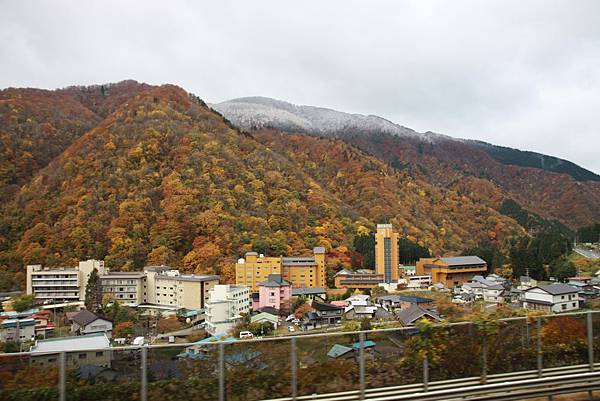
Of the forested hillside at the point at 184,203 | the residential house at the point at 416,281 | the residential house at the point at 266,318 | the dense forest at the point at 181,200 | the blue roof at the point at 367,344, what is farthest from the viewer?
the dense forest at the point at 181,200

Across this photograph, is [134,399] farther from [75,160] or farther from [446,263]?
[75,160]

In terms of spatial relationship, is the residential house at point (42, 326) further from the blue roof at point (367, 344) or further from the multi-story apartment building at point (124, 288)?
the blue roof at point (367, 344)

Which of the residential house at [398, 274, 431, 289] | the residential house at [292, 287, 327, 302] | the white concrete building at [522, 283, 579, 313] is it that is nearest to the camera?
the white concrete building at [522, 283, 579, 313]

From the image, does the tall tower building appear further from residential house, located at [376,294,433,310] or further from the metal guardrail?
the metal guardrail

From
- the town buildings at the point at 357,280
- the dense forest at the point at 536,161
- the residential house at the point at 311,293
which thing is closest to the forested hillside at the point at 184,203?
the town buildings at the point at 357,280

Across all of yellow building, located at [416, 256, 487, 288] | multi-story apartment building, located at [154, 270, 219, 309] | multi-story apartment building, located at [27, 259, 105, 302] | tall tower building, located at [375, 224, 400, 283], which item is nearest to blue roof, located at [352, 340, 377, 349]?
multi-story apartment building, located at [154, 270, 219, 309]

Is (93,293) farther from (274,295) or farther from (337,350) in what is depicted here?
(337,350)
